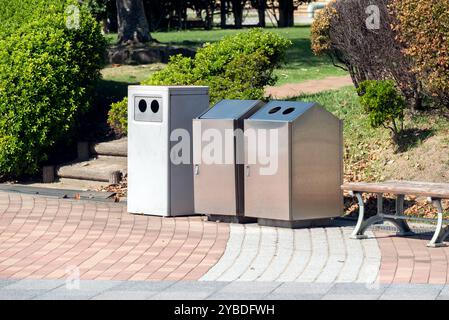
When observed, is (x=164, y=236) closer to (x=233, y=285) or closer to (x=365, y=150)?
(x=233, y=285)

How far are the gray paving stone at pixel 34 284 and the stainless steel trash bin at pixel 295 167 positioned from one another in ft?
8.88

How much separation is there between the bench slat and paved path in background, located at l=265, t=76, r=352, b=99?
18.3ft

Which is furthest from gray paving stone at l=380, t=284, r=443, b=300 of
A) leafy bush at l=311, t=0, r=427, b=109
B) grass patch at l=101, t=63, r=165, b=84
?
grass patch at l=101, t=63, r=165, b=84

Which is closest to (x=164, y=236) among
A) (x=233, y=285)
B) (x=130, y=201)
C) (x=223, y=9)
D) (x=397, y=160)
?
(x=130, y=201)

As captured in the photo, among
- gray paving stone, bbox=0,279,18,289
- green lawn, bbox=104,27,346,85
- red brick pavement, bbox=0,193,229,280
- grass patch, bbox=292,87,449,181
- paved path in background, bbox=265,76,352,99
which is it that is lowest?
red brick pavement, bbox=0,193,229,280

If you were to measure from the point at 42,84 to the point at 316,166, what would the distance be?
470 cm

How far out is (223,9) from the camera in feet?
108

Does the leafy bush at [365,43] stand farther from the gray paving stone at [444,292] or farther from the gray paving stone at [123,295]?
the gray paving stone at [123,295]

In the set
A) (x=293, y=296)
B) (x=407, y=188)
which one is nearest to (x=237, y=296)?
(x=293, y=296)

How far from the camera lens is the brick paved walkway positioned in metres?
8.84

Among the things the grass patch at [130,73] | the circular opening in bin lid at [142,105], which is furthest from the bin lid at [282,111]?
the grass patch at [130,73]

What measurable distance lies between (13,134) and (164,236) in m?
4.10

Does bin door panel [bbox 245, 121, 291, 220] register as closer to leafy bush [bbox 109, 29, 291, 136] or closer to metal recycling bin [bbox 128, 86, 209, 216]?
metal recycling bin [bbox 128, 86, 209, 216]
